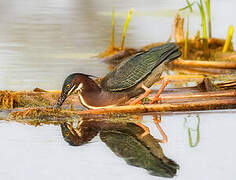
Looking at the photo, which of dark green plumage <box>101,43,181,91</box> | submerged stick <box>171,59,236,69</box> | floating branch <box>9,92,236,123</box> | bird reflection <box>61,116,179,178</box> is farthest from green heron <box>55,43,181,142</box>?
submerged stick <box>171,59,236,69</box>

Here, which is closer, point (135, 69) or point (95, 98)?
point (95, 98)

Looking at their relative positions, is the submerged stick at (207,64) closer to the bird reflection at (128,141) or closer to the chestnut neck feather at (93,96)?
the chestnut neck feather at (93,96)

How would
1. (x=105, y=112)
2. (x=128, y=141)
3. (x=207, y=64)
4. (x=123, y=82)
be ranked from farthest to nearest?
1. (x=207, y=64)
2. (x=123, y=82)
3. (x=105, y=112)
4. (x=128, y=141)

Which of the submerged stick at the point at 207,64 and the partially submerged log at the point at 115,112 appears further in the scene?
the submerged stick at the point at 207,64

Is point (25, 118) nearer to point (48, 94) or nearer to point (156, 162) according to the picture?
point (48, 94)

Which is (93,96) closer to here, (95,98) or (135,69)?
(95,98)

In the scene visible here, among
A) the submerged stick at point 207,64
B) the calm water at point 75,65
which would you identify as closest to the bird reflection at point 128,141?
the calm water at point 75,65

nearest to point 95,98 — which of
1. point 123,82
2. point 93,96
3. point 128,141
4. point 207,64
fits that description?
point 93,96

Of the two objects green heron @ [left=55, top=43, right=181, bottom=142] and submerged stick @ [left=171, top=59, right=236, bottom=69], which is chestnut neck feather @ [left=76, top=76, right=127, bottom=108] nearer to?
green heron @ [left=55, top=43, right=181, bottom=142]
